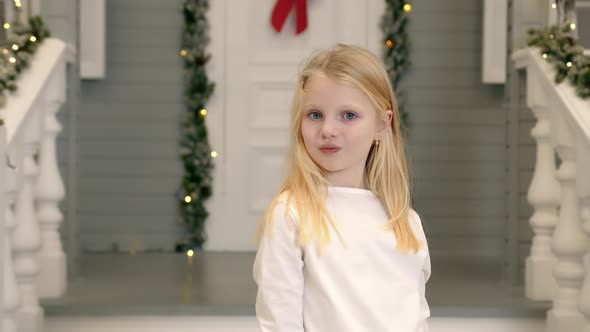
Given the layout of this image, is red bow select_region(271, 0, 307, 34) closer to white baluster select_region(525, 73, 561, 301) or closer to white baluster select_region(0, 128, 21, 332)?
white baluster select_region(525, 73, 561, 301)

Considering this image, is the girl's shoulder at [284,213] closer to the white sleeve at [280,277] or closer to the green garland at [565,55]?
the white sleeve at [280,277]

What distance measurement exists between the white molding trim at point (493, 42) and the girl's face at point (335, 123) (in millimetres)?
3907

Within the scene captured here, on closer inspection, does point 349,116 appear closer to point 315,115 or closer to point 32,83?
point 315,115

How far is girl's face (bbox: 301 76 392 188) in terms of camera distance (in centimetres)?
198

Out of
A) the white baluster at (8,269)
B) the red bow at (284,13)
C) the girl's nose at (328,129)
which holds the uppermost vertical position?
the red bow at (284,13)

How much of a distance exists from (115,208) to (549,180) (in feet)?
10.3

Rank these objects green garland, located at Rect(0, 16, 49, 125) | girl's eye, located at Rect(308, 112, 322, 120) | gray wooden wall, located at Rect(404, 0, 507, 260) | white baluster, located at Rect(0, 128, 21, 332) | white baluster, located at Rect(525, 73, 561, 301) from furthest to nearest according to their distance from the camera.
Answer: gray wooden wall, located at Rect(404, 0, 507, 260), white baluster, located at Rect(525, 73, 561, 301), green garland, located at Rect(0, 16, 49, 125), white baluster, located at Rect(0, 128, 21, 332), girl's eye, located at Rect(308, 112, 322, 120)

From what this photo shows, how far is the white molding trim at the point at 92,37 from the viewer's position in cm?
572

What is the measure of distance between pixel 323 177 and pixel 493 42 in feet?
13.1

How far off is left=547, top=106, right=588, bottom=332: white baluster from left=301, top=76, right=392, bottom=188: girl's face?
5.76 ft

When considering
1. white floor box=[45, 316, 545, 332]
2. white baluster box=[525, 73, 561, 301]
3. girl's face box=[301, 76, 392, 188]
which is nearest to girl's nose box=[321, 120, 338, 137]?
girl's face box=[301, 76, 392, 188]

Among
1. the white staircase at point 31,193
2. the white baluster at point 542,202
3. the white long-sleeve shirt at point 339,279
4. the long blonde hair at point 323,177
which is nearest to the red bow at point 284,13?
the white staircase at point 31,193

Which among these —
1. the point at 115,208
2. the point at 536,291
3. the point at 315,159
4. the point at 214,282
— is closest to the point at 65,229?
the point at 214,282

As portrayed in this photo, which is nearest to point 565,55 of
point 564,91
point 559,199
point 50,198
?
point 564,91
